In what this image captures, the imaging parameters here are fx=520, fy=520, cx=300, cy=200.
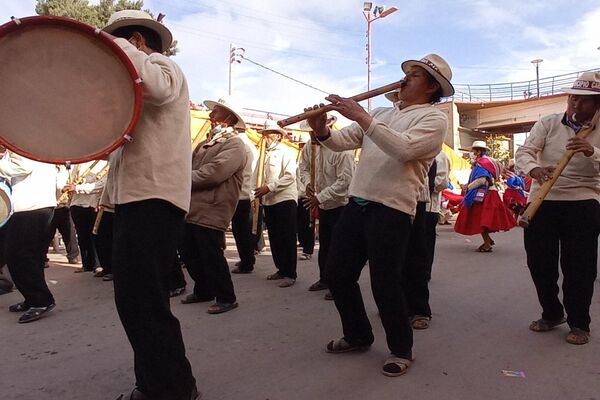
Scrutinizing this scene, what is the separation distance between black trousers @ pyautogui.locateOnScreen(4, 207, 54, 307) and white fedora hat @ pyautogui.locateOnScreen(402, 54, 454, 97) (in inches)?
141

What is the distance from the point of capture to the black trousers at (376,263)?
311cm

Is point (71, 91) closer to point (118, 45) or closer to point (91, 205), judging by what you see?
point (118, 45)

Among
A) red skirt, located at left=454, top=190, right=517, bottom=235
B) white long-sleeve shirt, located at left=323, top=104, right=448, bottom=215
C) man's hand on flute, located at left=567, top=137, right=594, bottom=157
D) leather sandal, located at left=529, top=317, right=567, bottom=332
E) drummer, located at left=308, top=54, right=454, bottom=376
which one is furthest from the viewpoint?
red skirt, located at left=454, top=190, right=517, bottom=235

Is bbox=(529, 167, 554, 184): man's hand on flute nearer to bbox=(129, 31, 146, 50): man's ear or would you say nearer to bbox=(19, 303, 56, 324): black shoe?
bbox=(129, 31, 146, 50): man's ear

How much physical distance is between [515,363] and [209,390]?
1942 mm

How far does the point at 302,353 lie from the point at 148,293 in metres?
1.47

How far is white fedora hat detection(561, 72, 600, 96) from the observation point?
3.56 meters

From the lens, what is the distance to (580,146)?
344 centimetres

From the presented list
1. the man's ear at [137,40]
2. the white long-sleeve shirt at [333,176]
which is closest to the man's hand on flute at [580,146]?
the white long-sleeve shirt at [333,176]

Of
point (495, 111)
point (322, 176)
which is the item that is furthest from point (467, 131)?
point (322, 176)

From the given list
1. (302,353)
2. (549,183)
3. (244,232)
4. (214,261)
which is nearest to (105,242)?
(244,232)

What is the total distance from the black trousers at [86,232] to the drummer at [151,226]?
4961 millimetres

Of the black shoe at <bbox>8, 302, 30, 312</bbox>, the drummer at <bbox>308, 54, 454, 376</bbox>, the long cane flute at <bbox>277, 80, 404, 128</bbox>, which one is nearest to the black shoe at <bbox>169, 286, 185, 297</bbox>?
the black shoe at <bbox>8, 302, 30, 312</bbox>

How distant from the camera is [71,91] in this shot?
7.07ft
